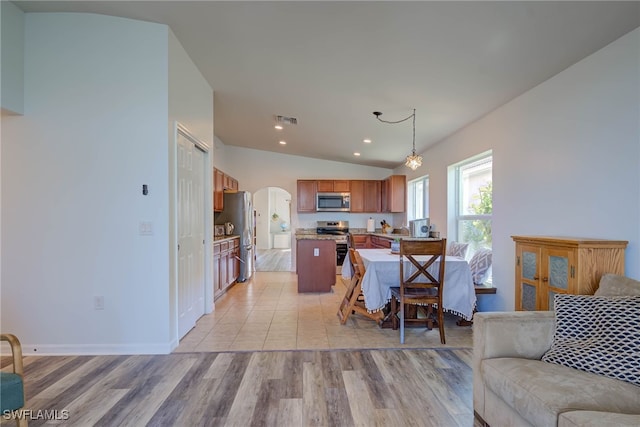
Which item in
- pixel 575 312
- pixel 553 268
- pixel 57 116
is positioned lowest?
pixel 575 312

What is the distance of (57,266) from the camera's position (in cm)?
268

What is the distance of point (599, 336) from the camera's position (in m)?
1.59

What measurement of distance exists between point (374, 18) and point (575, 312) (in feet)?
7.42

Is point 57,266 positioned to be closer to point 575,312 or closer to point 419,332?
point 419,332

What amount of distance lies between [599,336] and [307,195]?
575cm

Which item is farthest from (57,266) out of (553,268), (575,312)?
(553,268)

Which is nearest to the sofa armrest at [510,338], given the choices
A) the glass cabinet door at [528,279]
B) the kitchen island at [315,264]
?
the glass cabinet door at [528,279]

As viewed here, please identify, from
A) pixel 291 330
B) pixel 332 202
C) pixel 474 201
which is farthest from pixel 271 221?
pixel 291 330

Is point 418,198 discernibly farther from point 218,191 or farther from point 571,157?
point 218,191

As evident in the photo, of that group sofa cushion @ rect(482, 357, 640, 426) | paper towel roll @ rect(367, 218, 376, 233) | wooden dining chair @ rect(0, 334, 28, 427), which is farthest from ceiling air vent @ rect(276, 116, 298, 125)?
sofa cushion @ rect(482, 357, 640, 426)

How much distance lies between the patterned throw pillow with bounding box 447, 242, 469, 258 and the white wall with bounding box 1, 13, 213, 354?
350cm

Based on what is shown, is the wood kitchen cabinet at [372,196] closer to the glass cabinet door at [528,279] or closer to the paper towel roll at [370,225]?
the paper towel roll at [370,225]

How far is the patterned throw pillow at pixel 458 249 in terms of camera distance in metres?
4.05

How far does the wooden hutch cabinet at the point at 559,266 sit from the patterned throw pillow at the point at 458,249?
1364 mm
